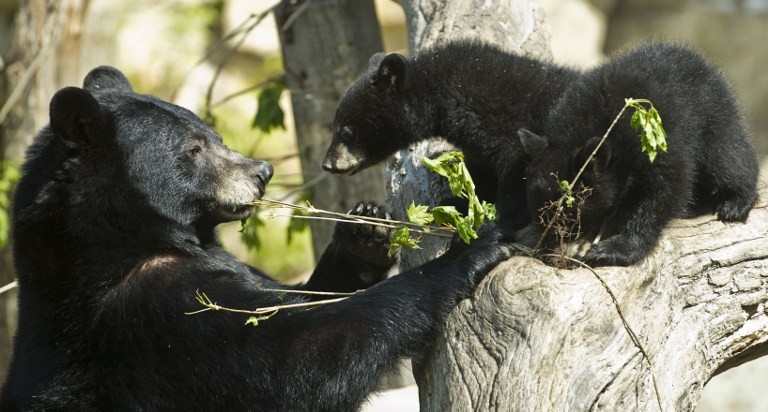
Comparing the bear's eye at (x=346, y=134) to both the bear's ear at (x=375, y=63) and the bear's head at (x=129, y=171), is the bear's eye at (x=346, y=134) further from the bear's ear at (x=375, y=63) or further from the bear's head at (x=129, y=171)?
the bear's head at (x=129, y=171)

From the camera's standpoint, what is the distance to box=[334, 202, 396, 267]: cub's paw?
5.65 m

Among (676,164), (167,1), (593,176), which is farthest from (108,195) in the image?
(167,1)

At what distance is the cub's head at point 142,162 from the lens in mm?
4859

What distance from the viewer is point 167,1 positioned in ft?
69.1

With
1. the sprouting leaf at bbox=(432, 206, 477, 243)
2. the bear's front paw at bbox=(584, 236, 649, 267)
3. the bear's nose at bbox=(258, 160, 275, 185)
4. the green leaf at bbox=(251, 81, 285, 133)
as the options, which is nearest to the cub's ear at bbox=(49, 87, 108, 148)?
the bear's nose at bbox=(258, 160, 275, 185)

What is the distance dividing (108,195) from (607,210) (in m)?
2.76

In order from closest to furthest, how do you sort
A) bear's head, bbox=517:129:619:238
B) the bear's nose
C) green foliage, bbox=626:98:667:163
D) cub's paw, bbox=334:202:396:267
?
green foliage, bbox=626:98:667:163 → bear's head, bbox=517:129:619:238 → the bear's nose → cub's paw, bbox=334:202:396:267

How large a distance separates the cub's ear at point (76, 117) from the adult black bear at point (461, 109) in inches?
90.7

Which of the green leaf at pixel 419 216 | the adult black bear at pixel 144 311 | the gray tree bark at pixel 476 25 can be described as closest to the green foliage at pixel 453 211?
the green leaf at pixel 419 216

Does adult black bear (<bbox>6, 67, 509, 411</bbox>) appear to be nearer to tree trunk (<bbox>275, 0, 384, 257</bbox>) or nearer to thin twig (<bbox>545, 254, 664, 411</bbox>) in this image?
thin twig (<bbox>545, 254, 664, 411</bbox>)

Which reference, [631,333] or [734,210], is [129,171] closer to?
[631,333]

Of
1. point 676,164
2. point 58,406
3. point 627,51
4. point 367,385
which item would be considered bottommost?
point 58,406

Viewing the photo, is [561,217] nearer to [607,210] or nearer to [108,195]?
[607,210]

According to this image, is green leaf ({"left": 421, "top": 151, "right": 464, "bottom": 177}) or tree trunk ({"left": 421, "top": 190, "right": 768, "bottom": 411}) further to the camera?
green leaf ({"left": 421, "top": 151, "right": 464, "bottom": 177})
